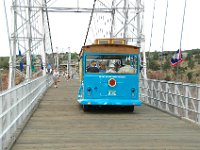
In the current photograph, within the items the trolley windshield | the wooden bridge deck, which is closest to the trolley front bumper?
the wooden bridge deck

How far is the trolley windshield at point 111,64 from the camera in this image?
1680cm

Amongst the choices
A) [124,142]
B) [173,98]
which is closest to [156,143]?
[124,142]

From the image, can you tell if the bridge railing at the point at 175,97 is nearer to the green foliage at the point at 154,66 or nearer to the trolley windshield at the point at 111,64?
the trolley windshield at the point at 111,64

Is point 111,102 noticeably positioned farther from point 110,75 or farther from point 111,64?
point 111,64

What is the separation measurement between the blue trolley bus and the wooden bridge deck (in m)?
0.48

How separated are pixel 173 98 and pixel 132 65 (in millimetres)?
1859

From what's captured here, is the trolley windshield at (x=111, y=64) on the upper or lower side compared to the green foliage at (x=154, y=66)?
upper

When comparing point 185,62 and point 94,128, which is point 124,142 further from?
point 185,62

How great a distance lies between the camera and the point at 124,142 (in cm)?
1000

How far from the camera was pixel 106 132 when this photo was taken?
38.1 feet

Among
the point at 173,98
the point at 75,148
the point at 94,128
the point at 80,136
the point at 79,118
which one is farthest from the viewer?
the point at 173,98

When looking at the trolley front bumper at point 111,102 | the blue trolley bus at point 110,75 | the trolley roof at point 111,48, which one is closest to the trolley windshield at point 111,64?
the blue trolley bus at point 110,75

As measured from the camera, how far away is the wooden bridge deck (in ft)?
31.5

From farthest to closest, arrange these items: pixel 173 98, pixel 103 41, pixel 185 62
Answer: pixel 185 62
pixel 103 41
pixel 173 98
